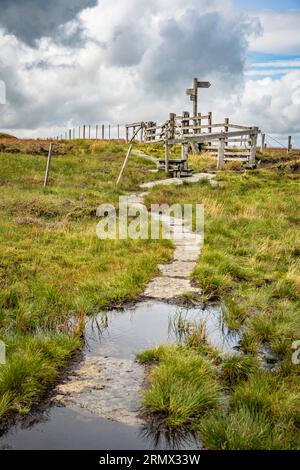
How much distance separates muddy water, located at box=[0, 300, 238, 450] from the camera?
4258mm

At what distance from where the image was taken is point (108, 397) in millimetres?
4977

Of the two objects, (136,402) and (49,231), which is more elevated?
(49,231)

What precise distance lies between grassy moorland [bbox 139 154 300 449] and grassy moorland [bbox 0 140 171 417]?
48.0 inches

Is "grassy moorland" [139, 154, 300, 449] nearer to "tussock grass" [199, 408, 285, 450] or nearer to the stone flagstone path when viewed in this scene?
"tussock grass" [199, 408, 285, 450]

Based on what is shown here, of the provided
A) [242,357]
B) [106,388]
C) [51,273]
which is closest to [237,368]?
[242,357]

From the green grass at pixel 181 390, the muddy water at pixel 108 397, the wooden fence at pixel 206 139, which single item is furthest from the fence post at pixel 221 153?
the green grass at pixel 181 390

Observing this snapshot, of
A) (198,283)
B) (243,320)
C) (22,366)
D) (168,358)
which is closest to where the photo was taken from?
(22,366)

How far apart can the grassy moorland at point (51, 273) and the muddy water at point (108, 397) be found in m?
0.28

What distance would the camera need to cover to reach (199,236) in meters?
12.5

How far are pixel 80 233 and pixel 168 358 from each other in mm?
7052

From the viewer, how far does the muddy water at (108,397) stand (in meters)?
4.26

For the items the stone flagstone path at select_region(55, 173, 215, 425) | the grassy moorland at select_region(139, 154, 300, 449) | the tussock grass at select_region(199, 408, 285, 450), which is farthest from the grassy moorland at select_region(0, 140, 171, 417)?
the tussock grass at select_region(199, 408, 285, 450)
